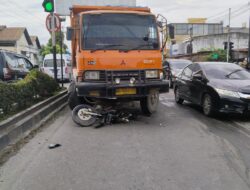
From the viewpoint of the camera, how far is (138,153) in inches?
235

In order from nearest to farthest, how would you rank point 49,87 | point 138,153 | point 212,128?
point 138,153, point 212,128, point 49,87

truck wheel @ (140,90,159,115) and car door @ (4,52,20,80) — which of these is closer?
truck wheel @ (140,90,159,115)

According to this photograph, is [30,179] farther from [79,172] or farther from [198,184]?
[198,184]

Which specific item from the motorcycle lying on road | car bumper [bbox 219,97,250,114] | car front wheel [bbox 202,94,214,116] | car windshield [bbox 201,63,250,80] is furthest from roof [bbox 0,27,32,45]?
car bumper [bbox 219,97,250,114]

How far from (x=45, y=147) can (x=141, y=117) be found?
11.7 feet

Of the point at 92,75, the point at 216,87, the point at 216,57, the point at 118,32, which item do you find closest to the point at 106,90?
the point at 92,75

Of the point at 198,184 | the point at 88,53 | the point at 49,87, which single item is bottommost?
the point at 198,184

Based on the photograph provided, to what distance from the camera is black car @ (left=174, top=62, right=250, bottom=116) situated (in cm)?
874

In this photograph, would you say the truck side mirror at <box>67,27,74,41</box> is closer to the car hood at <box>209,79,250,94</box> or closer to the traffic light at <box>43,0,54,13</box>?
the traffic light at <box>43,0,54,13</box>

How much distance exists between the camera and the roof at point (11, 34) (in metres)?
46.2

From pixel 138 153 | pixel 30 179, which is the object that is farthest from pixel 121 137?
pixel 30 179

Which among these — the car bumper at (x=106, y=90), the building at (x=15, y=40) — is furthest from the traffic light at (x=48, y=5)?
the building at (x=15, y=40)

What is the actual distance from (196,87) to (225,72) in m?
0.93

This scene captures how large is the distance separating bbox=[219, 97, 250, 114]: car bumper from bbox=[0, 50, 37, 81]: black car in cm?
719
